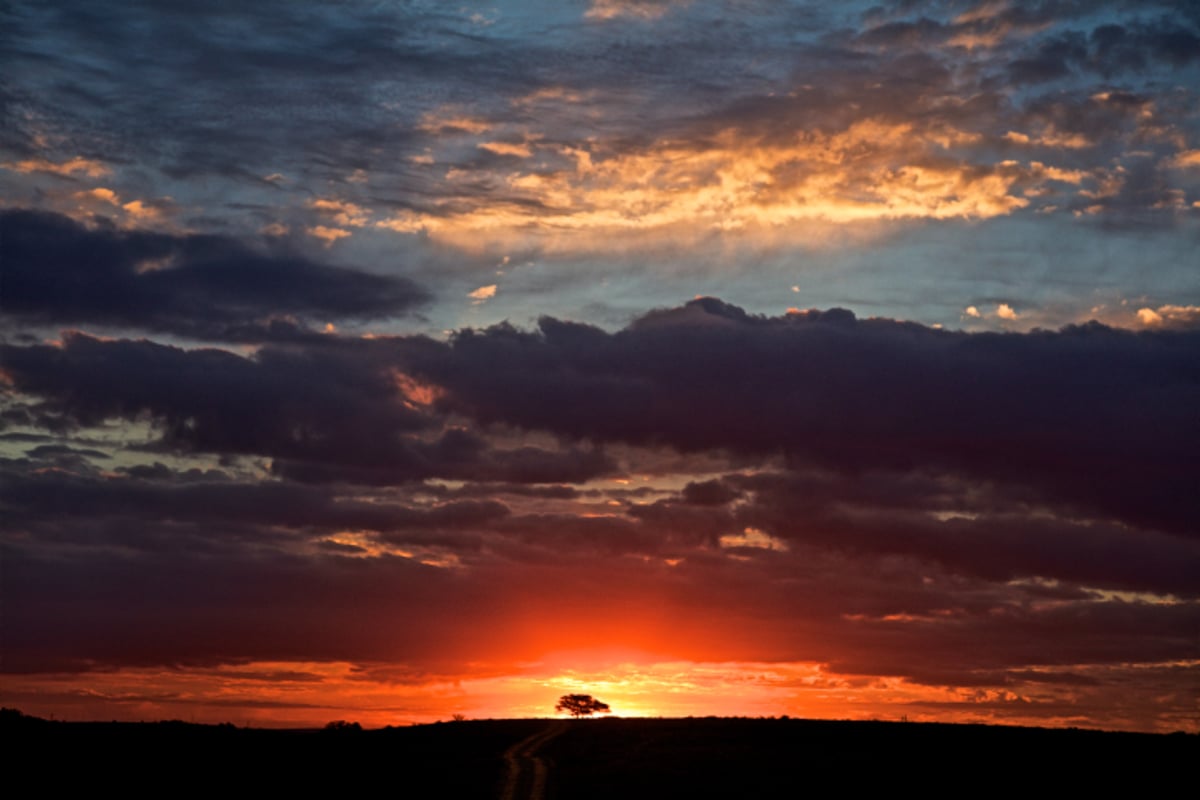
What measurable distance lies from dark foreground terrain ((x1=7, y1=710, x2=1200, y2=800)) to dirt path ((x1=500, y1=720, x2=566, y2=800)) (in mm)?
294

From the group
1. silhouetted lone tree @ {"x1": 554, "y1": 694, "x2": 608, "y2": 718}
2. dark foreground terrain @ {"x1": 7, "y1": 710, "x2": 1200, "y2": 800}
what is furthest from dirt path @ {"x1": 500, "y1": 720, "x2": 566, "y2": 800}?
silhouetted lone tree @ {"x1": 554, "y1": 694, "x2": 608, "y2": 718}

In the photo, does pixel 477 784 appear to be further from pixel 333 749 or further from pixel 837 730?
pixel 837 730

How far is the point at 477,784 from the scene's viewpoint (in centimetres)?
5134

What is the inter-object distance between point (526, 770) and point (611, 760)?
6585mm

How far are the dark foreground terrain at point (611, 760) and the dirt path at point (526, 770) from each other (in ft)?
0.97

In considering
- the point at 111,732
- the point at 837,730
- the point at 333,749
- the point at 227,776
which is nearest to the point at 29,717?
the point at 111,732

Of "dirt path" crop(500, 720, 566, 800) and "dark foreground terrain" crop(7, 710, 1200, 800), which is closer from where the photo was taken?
"dirt path" crop(500, 720, 566, 800)

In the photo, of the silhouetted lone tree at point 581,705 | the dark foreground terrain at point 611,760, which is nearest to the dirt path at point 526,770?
the dark foreground terrain at point 611,760

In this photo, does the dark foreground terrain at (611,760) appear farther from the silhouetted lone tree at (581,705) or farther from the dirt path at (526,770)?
the silhouetted lone tree at (581,705)

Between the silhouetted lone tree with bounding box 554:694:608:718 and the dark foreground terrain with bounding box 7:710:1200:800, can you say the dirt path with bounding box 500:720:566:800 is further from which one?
the silhouetted lone tree with bounding box 554:694:608:718

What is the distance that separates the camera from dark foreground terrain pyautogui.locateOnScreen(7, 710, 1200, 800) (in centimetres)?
5022

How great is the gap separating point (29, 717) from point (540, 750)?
109 feet

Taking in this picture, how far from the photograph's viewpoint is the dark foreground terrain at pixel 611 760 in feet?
165

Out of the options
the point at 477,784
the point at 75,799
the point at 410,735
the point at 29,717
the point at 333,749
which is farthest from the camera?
the point at 410,735
